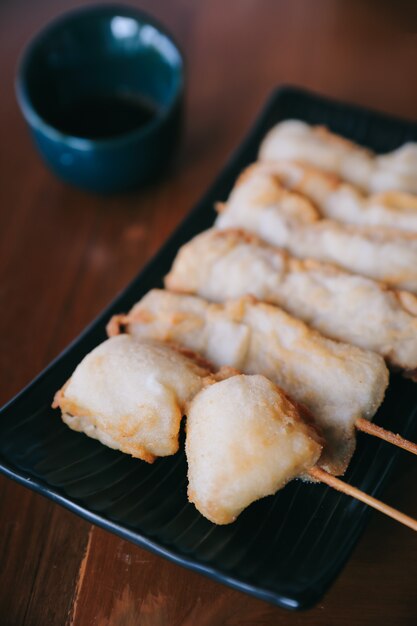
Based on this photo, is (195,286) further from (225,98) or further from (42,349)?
(225,98)

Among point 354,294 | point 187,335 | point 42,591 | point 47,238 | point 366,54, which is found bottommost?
point 42,591

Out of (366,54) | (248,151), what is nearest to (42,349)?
(248,151)

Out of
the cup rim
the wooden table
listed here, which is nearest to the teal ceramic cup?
the cup rim

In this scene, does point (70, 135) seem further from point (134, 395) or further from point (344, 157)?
point (134, 395)

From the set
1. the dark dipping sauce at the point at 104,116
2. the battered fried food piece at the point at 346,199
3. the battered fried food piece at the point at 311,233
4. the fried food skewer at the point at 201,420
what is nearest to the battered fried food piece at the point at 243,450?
the fried food skewer at the point at 201,420

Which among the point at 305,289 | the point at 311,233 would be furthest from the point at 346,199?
the point at 305,289

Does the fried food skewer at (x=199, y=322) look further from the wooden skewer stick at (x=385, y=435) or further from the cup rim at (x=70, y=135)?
the cup rim at (x=70, y=135)
